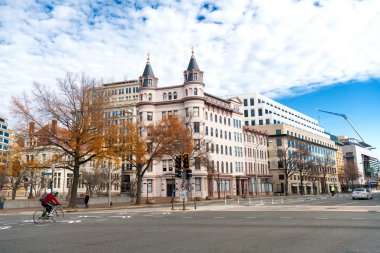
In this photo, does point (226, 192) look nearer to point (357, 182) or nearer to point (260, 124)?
point (260, 124)

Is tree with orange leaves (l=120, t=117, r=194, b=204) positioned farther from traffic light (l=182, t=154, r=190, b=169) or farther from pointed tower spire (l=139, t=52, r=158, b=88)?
pointed tower spire (l=139, t=52, r=158, b=88)

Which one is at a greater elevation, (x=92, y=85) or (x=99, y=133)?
(x=92, y=85)

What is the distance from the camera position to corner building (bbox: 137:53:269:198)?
2667 inches

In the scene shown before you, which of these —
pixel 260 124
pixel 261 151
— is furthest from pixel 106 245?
pixel 260 124

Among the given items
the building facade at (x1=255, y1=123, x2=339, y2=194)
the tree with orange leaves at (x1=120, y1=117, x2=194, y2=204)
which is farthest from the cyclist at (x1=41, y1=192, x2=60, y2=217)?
the building facade at (x1=255, y1=123, x2=339, y2=194)

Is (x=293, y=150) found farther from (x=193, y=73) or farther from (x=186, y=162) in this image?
(x=186, y=162)

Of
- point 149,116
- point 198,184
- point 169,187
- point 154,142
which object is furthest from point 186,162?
point 149,116

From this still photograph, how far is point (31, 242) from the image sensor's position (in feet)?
39.0

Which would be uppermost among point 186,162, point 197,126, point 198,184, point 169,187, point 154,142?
point 197,126

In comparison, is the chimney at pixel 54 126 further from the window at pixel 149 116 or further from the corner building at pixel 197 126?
the window at pixel 149 116

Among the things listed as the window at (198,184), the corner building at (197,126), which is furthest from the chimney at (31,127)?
the window at (198,184)

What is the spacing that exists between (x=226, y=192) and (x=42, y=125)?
151ft

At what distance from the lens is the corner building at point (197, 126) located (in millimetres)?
67750

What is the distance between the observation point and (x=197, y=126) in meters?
→ 67.6
